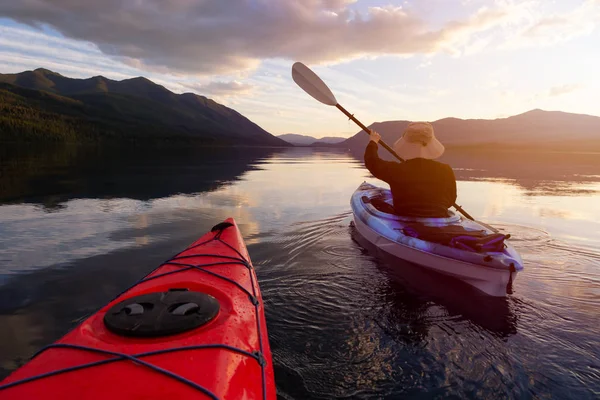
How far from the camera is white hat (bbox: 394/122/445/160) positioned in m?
7.96

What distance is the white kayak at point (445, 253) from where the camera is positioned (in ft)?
18.3

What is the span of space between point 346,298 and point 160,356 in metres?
3.68

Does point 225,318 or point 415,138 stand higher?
point 415,138

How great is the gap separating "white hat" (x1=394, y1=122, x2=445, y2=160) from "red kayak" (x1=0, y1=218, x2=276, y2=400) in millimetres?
5697

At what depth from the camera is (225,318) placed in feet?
11.3

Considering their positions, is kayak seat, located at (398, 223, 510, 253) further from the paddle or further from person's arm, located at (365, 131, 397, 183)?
the paddle

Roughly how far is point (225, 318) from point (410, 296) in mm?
3782

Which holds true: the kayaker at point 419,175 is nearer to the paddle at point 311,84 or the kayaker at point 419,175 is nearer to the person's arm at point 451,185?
the person's arm at point 451,185

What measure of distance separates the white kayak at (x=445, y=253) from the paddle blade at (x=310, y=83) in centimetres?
499

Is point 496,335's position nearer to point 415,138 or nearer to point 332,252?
point 332,252

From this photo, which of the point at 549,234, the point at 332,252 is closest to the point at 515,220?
the point at 549,234

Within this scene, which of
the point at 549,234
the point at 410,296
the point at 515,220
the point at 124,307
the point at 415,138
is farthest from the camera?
the point at 515,220

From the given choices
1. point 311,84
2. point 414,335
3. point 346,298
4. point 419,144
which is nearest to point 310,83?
point 311,84

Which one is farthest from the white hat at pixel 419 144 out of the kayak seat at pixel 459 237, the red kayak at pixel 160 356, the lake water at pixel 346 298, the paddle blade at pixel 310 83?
the red kayak at pixel 160 356
